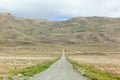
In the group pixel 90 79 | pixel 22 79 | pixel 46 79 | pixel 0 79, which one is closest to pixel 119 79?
pixel 90 79

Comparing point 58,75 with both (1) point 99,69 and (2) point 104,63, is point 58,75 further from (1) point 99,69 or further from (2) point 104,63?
(2) point 104,63

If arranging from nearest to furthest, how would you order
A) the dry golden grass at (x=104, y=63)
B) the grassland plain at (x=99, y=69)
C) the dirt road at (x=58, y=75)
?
1. the dirt road at (x=58, y=75)
2. the grassland plain at (x=99, y=69)
3. the dry golden grass at (x=104, y=63)

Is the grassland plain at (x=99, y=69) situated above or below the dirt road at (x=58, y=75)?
below

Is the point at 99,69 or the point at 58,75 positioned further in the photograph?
the point at 99,69

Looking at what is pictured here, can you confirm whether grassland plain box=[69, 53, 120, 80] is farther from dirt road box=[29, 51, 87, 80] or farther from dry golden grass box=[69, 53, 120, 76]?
dirt road box=[29, 51, 87, 80]

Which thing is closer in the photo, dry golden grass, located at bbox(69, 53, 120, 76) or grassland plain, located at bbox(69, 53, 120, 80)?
grassland plain, located at bbox(69, 53, 120, 80)

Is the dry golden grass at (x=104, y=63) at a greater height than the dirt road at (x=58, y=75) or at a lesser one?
lesser

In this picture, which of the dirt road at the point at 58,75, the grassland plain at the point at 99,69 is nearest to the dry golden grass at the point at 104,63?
the grassland plain at the point at 99,69

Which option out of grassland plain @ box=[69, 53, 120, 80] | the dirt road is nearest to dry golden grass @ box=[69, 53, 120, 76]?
grassland plain @ box=[69, 53, 120, 80]

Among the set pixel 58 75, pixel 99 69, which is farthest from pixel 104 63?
pixel 58 75

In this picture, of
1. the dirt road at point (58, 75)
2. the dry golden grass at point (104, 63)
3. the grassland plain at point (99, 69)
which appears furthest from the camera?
the dry golden grass at point (104, 63)

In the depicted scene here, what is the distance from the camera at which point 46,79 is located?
37.8 m

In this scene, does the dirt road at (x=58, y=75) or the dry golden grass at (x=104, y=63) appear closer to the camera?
the dirt road at (x=58, y=75)

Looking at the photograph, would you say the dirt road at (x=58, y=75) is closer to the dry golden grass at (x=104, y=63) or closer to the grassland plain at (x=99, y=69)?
the grassland plain at (x=99, y=69)
